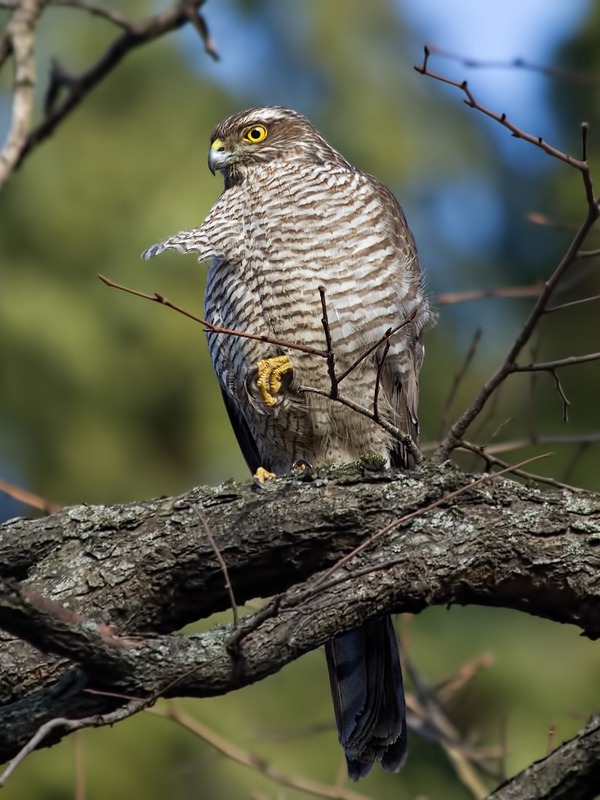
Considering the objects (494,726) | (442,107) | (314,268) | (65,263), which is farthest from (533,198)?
(314,268)

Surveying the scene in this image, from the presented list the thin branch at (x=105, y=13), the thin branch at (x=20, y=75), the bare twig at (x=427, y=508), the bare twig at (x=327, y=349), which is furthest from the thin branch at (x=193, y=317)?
the thin branch at (x=105, y=13)

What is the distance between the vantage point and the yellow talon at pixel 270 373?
4.34 metres

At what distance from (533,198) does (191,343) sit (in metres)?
4.55

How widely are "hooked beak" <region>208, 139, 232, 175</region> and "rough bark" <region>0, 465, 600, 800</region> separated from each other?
2075 mm

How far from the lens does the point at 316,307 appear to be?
4254 millimetres

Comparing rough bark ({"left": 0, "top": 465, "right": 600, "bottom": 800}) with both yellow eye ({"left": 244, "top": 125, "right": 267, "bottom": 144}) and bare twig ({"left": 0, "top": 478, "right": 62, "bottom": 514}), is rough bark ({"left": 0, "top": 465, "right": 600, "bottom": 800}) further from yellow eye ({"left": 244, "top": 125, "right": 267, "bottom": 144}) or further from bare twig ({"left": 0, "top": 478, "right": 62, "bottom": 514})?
yellow eye ({"left": 244, "top": 125, "right": 267, "bottom": 144})

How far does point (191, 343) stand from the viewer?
399 inches

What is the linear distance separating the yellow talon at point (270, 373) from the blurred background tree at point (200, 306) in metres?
3.35

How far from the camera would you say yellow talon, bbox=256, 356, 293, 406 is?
434cm

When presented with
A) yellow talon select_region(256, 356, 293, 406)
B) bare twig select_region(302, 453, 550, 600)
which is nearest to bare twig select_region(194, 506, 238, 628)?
bare twig select_region(302, 453, 550, 600)

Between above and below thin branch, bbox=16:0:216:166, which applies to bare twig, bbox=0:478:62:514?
below

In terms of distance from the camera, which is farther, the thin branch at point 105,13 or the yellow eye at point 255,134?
the yellow eye at point 255,134

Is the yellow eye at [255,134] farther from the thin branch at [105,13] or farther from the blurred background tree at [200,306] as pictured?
the blurred background tree at [200,306]

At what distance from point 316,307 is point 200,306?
531cm
